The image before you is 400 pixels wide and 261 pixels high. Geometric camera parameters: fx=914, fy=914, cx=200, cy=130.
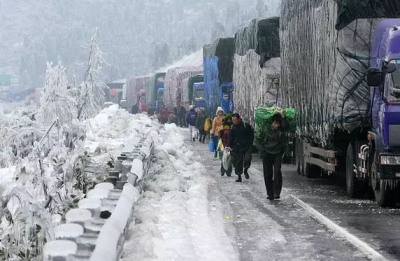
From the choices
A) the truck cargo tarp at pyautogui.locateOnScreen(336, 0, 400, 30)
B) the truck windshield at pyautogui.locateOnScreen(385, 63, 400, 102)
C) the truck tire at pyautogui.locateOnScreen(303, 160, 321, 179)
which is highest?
the truck cargo tarp at pyautogui.locateOnScreen(336, 0, 400, 30)

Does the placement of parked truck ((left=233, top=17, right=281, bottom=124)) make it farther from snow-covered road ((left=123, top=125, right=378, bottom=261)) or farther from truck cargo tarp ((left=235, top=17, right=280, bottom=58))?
snow-covered road ((left=123, top=125, right=378, bottom=261))

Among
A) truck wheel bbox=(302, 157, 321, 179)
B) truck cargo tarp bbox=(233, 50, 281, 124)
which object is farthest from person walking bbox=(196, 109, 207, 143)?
truck wheel bbox=(302, 157, 321, 179)

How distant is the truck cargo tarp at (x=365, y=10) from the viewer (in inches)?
611

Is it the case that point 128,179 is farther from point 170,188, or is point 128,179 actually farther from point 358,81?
point 358,81

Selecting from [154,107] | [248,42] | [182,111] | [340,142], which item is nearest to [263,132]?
[340,142]

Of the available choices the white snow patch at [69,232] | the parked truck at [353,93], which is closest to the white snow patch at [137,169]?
the parked truck at [353,93]

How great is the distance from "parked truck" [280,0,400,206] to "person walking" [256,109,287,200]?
992 mm

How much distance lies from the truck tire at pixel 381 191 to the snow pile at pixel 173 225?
2733 millimetres

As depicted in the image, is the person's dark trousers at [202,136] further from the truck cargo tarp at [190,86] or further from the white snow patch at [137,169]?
the white snow patch at [137,169]

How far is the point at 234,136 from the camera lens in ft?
68.4

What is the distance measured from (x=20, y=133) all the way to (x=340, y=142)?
5975mm

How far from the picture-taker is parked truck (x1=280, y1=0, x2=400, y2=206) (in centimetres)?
1395

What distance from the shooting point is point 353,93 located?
615 inches

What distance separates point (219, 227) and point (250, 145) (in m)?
9.29
